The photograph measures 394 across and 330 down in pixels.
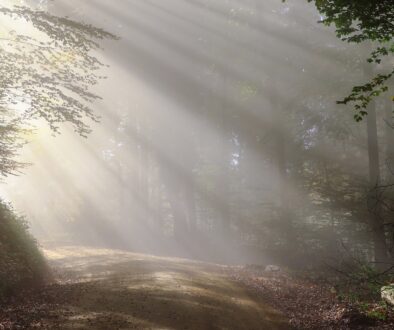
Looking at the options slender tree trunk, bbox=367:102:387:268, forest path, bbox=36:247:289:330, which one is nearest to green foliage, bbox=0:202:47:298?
forest path, bbox=36:247:289:330

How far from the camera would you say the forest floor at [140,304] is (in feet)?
30.2

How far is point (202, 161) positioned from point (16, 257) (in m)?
26.4

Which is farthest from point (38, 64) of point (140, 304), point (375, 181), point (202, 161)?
point (202, 161)

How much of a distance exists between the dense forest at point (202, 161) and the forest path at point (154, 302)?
0.08 meters

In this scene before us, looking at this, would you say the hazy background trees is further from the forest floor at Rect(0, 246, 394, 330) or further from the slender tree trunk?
the forest floor at Rect(0, 246, 394, 330)

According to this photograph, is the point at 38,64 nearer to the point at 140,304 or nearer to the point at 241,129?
the point at 140,304

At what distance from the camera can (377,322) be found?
30.9ft

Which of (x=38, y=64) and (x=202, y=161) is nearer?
(x=38, y=64)

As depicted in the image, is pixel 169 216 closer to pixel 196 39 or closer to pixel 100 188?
pixel 100 188

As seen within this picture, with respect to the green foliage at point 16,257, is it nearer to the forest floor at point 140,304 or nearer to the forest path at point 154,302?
the forest floor at point 140,304

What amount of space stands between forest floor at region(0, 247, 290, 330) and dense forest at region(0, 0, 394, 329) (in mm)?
78

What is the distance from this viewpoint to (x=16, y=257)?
41.5 ft

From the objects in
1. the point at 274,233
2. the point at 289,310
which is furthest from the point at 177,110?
the point at 289,310

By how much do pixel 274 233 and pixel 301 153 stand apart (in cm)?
573
